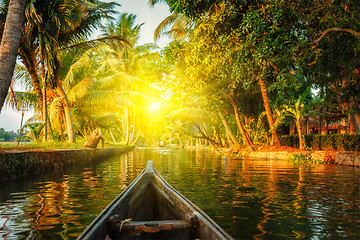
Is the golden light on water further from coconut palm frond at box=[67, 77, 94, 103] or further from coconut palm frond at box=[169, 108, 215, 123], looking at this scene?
coconut palm frond at box=[67, 77, 94, 103]

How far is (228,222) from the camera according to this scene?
A: 11.0 feet

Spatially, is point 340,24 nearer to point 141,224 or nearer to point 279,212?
point 279,212

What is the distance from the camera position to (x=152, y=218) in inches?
139

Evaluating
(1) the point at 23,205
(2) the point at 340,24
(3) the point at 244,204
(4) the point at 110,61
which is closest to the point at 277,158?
(2) the point at 340,24

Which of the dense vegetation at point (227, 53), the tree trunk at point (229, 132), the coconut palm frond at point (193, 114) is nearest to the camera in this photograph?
the dense vegetation at point (227, 53)

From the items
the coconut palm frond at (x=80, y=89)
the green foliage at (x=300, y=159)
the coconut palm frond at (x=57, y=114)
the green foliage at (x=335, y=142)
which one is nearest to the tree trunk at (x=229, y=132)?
the green foliage at (x=335, y=142)

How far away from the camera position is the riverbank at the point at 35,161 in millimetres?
5961

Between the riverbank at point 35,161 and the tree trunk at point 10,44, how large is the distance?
128 centimetres

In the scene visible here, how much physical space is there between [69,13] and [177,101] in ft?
46.4

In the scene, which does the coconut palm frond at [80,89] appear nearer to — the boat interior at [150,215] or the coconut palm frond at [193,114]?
the coconut palm frond at [193,114]

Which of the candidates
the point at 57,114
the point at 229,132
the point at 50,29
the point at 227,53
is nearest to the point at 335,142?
the point at 227,53

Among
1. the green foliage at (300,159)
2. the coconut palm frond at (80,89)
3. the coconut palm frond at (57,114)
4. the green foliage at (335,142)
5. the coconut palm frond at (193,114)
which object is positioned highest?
the coconut palm frond at (80,89)

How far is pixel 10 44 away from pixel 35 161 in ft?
9.92

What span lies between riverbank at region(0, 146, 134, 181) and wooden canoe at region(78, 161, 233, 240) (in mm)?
3764
